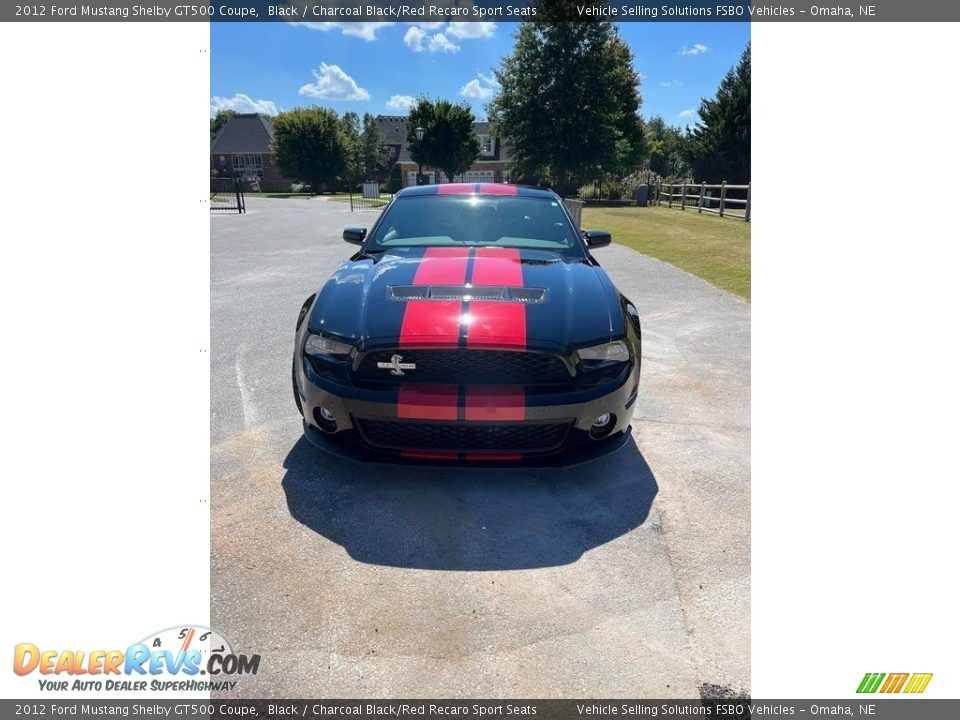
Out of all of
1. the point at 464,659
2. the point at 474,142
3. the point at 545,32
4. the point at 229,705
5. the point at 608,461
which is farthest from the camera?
the point at 474,142

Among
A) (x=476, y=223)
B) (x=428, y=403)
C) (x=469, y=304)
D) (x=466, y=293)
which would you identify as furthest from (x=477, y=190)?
(x=428, y=403)

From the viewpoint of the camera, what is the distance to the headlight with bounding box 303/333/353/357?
256cm

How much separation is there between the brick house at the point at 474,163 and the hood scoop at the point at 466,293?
43948 mm

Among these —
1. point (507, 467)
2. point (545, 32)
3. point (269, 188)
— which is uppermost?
point (545, 32)

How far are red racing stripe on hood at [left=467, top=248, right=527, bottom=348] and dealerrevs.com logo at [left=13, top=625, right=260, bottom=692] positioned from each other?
1474 mm

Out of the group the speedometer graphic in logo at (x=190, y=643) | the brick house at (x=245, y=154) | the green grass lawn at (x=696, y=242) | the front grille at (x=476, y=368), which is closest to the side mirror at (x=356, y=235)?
the front grille at (x=476, y=368)

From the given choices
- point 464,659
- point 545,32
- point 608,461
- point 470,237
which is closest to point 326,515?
point 464,659

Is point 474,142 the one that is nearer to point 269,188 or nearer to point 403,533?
point 269,188

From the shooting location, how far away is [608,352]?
2598 mm

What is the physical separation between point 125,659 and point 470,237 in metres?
2.97

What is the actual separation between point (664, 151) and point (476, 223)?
65.1m

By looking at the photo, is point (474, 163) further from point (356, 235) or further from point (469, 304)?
point (469, 304)

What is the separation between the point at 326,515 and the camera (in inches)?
98.3
